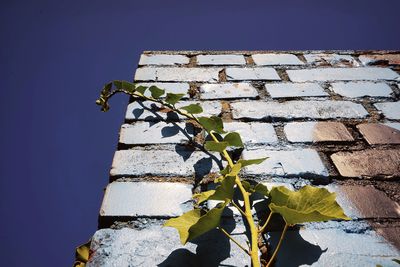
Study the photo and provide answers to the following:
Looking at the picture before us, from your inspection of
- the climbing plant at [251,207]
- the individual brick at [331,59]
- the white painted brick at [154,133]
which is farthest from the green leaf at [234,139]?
the individual brick at [331,59]

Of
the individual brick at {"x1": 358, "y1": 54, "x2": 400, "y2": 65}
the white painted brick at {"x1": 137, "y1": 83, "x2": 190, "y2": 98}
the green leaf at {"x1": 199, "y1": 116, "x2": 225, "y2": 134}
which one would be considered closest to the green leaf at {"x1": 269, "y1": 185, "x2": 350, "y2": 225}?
the green leaf at {"x1": 199, "y1": 116, "x2": 225, "y2": 134}

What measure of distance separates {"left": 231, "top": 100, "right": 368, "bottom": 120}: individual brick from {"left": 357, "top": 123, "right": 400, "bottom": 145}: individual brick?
0.15 ft

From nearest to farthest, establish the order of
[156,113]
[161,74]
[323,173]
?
[323,173] < [156,113] < [161,74]

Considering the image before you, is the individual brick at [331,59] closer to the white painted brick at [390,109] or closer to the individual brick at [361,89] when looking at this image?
the individual brick at [361,89]

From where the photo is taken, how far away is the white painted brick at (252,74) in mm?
856

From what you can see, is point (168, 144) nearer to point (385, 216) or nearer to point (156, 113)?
point (156, 113)

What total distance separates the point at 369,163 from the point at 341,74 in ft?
1.24

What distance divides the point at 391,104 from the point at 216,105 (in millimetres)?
477

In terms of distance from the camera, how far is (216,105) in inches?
30.0

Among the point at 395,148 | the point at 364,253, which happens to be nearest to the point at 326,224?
the point at 364,253

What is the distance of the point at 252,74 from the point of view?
87cm

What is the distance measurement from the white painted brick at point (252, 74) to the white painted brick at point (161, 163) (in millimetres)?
342

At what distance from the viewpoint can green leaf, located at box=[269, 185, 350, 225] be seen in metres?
0.40

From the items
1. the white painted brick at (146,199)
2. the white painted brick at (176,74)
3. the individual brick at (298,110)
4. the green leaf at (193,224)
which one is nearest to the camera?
the green leaf at (193,224)
